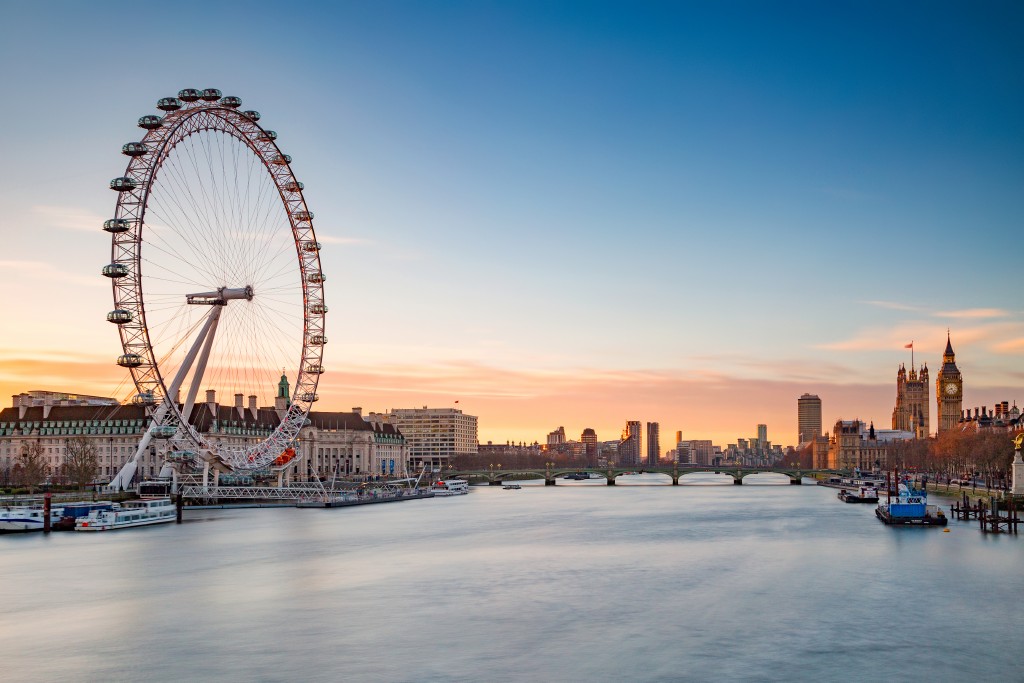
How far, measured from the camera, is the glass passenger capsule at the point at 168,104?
3211 inches

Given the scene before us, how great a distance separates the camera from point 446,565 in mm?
60844

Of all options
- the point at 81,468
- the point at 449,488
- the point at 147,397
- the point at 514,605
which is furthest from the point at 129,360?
the point at 449,488

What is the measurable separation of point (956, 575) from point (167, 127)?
64859mm

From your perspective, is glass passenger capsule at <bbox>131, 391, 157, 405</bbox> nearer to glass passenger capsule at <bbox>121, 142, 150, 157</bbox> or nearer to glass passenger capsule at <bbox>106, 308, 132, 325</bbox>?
glass passenger capsule at <bbox>106, 308, 132, 325</bbox>

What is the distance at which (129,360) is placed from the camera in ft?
270

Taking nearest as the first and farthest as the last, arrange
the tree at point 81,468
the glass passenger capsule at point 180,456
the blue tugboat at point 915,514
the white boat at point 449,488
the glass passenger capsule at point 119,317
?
the glass passenger capsule at point 119,317 → the blue tugboat at point 915,514 → the glass passenger capsule at point 180,456 → the tree at point 81,468 → the white boat at point 449,488

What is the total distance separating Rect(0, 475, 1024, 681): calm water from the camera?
3541 centimetres

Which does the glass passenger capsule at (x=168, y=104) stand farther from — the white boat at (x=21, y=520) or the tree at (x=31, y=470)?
the tree at (x=31, y=470)

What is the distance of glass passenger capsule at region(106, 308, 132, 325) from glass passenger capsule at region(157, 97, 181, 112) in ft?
53.6

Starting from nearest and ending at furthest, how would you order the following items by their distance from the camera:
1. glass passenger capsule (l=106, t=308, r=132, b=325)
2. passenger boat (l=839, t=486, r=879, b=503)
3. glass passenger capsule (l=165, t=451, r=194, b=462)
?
glass passenger capsule (l=106, t=308, r=132, b=325) → glass passenger capsule (l=165, t=451, r=194, b=462) → passenger boat (l=839, t=486, r=879, b=503)

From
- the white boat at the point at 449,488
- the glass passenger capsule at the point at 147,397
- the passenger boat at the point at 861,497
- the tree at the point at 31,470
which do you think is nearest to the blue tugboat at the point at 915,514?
the passenger boat at the point at 861,497

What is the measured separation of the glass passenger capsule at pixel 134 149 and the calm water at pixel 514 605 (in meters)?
29.5

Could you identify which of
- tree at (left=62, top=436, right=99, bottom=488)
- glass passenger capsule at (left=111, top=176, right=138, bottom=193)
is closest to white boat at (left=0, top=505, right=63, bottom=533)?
glass passenger capsule at (left=111, top=176, right=138, bottom=193)

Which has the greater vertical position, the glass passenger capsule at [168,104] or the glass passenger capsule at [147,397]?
the glass passenger capsule at [168,104]
